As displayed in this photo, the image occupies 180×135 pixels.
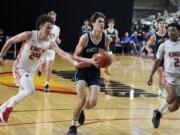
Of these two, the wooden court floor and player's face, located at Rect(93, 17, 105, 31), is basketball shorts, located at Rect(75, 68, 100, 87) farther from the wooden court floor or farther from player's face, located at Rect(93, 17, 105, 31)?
the wooden court floor

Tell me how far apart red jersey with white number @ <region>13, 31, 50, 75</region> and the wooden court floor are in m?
1.01

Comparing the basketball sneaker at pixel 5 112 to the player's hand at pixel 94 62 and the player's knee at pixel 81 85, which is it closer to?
the player's knee at pixel 81 85

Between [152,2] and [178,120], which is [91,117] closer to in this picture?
[178,120]

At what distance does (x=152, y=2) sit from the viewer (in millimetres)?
31656

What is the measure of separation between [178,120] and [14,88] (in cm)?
479

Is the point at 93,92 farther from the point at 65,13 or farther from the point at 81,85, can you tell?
the point at 65,13

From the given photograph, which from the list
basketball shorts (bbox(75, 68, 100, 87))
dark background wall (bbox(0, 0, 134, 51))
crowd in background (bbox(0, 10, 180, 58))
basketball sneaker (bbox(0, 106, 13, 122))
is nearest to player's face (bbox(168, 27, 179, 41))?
basketball shorts (bbox(75, 68, 100, 87))

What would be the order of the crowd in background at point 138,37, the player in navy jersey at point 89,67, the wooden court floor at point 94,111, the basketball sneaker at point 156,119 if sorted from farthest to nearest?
the crowd in background at point 138,37
the basketball sneaker at point 156,119
the wooden court floor at point 94,111
the player in navy jersey at point 89,67

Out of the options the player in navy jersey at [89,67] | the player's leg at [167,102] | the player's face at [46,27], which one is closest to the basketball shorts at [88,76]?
the player in navy jersey at [89,67]

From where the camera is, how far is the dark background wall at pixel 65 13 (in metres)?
25.4

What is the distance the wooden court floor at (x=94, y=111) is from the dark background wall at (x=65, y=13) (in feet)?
38.0

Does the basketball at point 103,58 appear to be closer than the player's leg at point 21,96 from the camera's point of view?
Yes

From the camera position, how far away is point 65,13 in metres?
26.7

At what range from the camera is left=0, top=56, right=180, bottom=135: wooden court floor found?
294 inches
